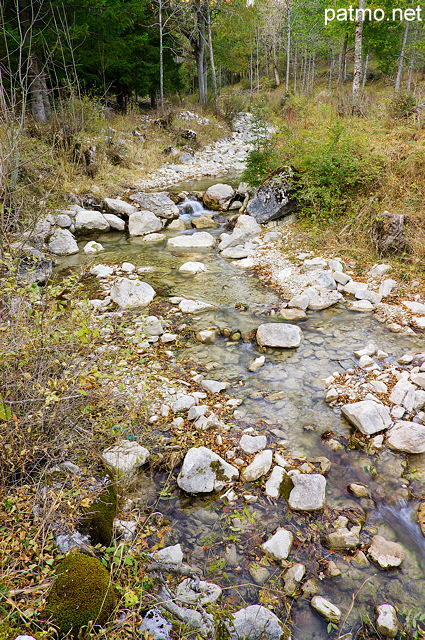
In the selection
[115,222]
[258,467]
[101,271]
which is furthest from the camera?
[115,222]

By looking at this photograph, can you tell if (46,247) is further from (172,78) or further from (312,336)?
(172,78)

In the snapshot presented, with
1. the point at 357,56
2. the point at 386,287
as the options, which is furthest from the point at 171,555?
the point at 357,56

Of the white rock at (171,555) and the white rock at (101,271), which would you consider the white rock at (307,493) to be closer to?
the white rock at (171,555)

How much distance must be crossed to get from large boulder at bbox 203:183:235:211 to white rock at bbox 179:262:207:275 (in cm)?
407

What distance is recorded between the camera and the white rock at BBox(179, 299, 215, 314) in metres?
6.06

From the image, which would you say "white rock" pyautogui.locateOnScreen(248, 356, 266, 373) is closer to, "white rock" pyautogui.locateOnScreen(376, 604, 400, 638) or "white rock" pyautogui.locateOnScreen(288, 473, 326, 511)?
"white rock" pyautogui.locateOnScreen(288, 473, 326, 511)

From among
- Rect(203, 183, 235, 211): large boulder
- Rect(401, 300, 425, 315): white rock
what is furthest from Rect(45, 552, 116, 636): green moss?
Rect(203, 183, 235, 211): large boulder

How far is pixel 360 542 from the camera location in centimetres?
274

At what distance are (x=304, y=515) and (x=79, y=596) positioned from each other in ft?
5.54

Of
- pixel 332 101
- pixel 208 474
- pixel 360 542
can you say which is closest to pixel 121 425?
pixel 208 474

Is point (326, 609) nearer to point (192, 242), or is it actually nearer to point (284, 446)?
point (284, 446)

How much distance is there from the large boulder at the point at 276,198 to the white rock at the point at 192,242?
135cm

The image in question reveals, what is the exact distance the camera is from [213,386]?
4309 mm

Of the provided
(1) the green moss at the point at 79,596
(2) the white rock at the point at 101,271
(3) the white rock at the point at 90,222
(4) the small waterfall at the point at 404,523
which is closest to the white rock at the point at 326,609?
(4) the small waterfall at the point at 404,523
